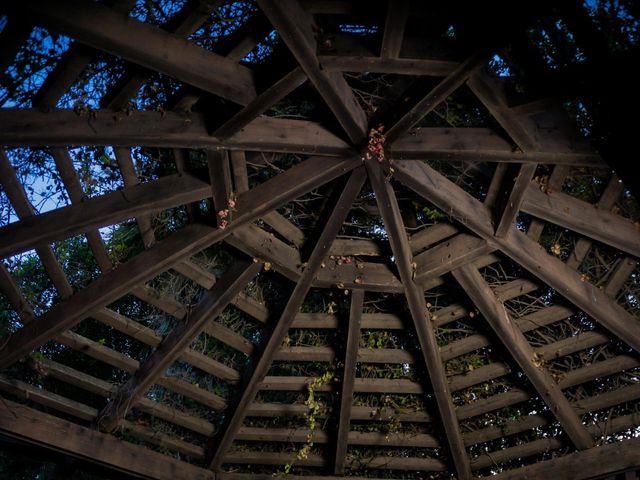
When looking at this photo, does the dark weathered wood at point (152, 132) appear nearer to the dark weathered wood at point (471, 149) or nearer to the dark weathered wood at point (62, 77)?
the dark weathered wood at point (62, 77)

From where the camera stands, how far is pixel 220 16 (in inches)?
111

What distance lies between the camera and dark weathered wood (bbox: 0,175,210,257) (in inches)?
121

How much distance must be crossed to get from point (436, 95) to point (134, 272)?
2151mm

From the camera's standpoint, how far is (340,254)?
14.6ft

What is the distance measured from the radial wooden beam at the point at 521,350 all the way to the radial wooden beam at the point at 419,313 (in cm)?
37

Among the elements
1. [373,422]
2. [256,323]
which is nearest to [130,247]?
[256,323]

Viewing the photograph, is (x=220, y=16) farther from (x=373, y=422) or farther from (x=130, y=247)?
(x=373, y=422)

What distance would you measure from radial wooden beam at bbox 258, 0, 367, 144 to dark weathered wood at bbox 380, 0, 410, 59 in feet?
1.05

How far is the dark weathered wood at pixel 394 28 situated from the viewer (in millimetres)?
2539

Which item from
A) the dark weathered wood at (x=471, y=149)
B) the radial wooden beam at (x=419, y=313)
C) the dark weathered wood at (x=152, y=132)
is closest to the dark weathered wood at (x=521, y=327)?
the radial wooden beam at (x=419, y=313)

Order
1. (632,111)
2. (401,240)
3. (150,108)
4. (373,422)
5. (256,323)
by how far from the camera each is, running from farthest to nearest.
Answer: (373,422) → (256,323) → (401,240) → (150,108) → (632,111)

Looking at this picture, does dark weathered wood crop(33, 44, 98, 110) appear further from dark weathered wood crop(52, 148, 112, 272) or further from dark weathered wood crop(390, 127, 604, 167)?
dark weathered wood crop(390, 127, 604, 167)

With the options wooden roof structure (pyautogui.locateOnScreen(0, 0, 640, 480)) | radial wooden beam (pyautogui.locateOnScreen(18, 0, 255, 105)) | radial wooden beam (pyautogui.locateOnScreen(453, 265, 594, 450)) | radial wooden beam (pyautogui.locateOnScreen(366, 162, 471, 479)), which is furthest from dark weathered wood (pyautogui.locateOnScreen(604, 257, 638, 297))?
radial wooden beam (pyautogui.locateOnScreen(18, 0, 255, 105))

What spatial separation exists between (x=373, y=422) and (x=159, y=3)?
4154mm
